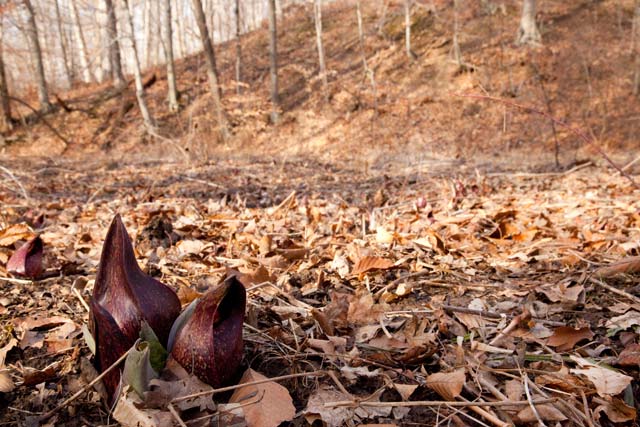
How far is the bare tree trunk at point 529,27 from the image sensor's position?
15336 millimetres

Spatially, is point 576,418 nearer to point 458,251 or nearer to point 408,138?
point 458,251

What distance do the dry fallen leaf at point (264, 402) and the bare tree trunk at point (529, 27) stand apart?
1766 centimetres

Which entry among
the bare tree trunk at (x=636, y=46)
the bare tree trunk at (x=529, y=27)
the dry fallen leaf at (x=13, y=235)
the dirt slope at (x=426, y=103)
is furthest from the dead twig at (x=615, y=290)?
the bare tree trunk at (x=529, y=27)

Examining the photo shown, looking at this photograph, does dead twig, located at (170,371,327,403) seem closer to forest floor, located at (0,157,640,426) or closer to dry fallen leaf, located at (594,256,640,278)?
forest floor, located at (0,157,640,426)

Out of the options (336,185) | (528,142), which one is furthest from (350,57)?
(336,185)

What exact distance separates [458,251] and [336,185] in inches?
180

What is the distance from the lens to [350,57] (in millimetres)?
20000

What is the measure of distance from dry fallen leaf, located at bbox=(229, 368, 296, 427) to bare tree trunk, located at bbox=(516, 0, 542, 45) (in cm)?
1766

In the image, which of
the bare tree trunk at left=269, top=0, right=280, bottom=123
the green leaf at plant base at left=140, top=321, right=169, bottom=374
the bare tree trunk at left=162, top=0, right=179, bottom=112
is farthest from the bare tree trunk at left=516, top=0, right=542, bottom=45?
the green leaf at plant base at left=140, top=321, right=169, bottom=374

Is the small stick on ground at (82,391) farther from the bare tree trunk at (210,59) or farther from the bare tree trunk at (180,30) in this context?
the bare tree trunk at (180,30)

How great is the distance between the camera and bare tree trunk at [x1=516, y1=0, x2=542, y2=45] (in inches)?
604

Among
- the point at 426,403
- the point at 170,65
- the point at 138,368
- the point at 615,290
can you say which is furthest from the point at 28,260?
the point at 170,65

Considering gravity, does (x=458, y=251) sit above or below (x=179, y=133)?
below

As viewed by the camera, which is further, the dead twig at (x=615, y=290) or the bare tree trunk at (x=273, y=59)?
the bare tree trunk at (x=273, y=59)
